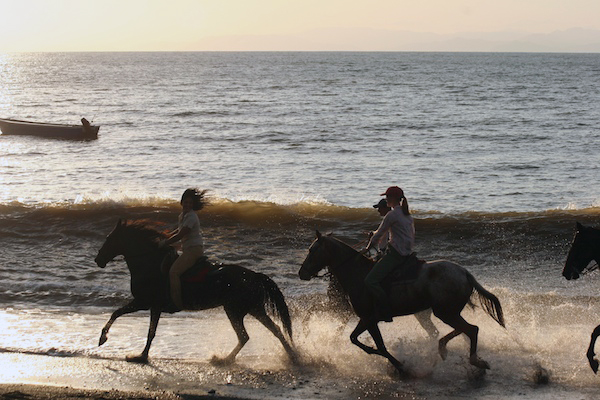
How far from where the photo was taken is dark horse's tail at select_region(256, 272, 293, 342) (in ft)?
37.8

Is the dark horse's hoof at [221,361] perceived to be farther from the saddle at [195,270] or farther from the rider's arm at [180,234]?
the rider's arm at [180,234]

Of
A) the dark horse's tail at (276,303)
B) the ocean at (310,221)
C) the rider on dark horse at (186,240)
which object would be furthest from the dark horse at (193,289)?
the ocean at (310,221)

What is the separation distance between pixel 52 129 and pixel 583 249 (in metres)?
50.7

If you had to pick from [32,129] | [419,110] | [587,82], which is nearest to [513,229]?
[32,129]

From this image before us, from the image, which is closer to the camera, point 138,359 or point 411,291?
point 411,291

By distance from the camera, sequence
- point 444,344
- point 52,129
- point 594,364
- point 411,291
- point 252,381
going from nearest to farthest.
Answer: point 594,364 → point 252,381 → point 411,291 → point 444,344 → point 52,129

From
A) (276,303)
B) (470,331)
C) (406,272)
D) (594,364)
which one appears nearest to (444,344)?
(470,331)

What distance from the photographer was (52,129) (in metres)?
56.2

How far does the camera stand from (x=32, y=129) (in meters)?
57.4

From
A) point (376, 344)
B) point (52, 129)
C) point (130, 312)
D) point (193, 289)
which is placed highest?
point (193, 289)

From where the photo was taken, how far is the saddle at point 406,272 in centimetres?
1075

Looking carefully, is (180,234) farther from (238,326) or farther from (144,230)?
(238,326)

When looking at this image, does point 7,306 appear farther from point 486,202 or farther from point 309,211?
point 486,202

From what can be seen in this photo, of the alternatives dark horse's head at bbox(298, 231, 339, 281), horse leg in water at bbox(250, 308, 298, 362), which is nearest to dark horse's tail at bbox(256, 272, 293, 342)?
horse leg in water at bbox(250, 308, 298, 362)
